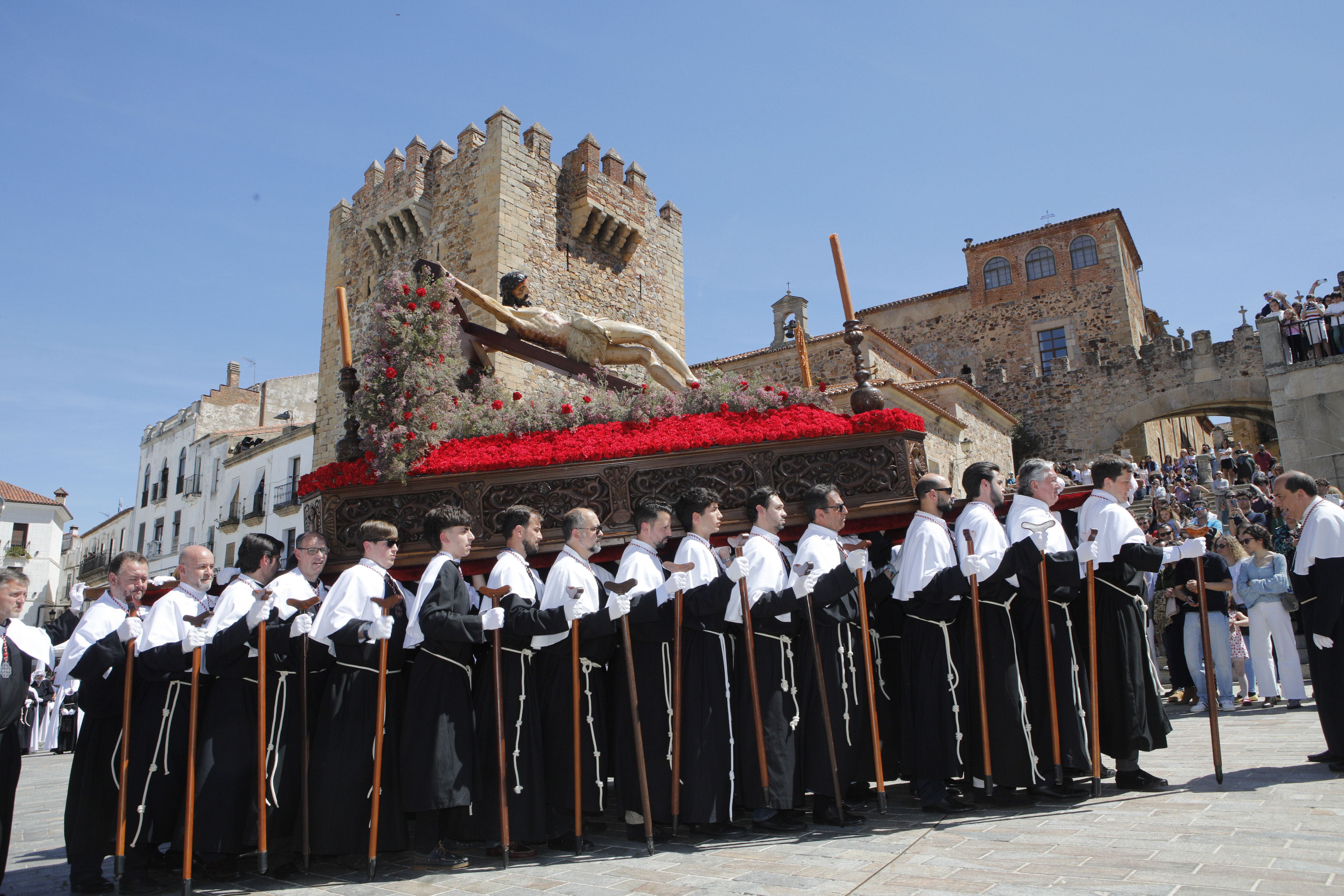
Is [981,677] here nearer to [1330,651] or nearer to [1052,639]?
[1052,639]

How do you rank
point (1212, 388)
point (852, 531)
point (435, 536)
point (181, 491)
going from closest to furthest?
point (435, 536) < point (852, 531) < point (1212, 388) < point (181, 491)

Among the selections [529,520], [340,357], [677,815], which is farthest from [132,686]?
[340,357]

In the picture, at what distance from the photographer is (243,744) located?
4676 mm

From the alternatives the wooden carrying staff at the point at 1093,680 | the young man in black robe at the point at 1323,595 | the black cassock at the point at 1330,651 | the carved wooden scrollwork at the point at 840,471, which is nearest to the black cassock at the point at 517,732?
the carved wooden scrollwork at the point at 840,471

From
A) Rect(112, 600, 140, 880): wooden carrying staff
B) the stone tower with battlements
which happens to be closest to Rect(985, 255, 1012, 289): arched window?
the stone tower with battlements

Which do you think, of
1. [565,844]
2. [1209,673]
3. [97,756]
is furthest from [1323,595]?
[97,756]

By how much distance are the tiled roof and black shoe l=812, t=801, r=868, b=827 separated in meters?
42.8

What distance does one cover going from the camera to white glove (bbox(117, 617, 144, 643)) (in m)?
4.68

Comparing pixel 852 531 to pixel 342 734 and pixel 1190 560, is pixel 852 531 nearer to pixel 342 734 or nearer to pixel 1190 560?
pixel 342 734

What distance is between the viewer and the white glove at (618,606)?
4.73 meters

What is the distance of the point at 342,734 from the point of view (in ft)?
15.3

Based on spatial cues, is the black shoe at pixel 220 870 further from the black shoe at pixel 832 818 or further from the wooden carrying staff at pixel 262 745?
the black shoe at pixel 832 818

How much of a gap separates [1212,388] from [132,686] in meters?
31.5

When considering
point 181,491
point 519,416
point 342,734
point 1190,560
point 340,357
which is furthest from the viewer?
point 181,491
